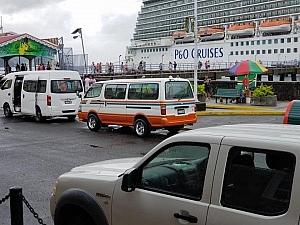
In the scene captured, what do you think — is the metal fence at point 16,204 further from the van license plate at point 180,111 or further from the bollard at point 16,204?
the van license plate at point 180,111

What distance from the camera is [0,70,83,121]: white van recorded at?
62.3ft

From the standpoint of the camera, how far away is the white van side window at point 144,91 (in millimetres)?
14219

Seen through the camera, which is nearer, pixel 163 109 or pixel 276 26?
pixel 163 109

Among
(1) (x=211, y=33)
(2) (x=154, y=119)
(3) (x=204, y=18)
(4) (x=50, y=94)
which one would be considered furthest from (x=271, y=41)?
(2) (x=154, y=119)

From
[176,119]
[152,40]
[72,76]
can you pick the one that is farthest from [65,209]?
[152,40]

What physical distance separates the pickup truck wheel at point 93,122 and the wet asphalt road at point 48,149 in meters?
0.24

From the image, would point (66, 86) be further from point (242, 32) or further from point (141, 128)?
point (242, 32)

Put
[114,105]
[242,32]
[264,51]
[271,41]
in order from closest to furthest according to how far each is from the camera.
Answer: [114,105]
[271,41]
[264,51]
[242,32]

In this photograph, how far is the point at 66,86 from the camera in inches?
762

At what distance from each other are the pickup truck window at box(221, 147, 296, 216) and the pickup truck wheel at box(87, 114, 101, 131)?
513 inches

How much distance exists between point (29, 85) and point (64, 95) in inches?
69.4

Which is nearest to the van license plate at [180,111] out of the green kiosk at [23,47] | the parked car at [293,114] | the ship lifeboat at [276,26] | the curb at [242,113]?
the parked car at [293,114]

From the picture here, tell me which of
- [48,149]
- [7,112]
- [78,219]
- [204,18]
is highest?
[204,18]

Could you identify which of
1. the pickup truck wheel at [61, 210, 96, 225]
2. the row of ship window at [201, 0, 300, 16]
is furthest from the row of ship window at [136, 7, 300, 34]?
the pickup truck wheel at [61, 210, 96, 225]
